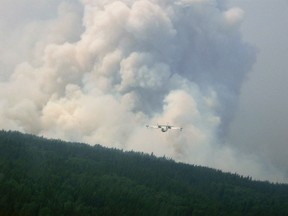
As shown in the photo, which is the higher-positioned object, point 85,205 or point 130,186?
point 130,186

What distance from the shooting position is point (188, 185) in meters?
189

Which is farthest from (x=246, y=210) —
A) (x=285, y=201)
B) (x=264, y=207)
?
(x=285, y=201)

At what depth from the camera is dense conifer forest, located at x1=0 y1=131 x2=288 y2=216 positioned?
117875 millimetres

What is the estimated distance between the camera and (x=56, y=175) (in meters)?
149

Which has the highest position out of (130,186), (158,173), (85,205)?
(158,173)

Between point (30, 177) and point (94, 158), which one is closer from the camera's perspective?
point (30, 177)

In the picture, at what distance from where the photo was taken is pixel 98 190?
141m

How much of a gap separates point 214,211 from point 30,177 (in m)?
55.3

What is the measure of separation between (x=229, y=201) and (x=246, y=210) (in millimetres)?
14499

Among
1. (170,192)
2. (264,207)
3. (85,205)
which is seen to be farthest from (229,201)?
(85,205)

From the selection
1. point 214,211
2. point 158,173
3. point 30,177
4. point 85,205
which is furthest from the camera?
point 158,173

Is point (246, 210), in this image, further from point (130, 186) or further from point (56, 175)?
point (56, 175)

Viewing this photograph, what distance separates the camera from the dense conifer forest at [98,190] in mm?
117875

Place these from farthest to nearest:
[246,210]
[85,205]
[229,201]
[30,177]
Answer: [229,201], [246,210], [30,177], [85,205]
